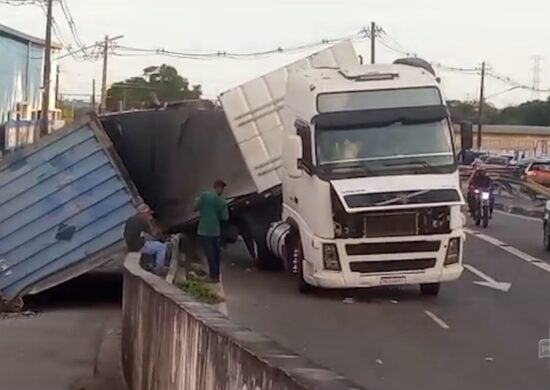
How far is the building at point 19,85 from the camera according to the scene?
208 ft

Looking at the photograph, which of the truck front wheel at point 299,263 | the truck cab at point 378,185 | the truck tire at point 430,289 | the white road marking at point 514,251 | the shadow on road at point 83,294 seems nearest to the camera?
the truck cab at point 378,185

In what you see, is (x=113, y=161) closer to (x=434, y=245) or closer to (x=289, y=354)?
(x=434, y=245)

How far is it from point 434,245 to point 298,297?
2.52 metres

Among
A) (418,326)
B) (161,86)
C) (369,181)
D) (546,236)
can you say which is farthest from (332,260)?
(161,86)

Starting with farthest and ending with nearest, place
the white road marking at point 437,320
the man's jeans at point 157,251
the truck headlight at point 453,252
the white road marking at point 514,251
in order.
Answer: the white road marking at point 514,251 < the truck headlight at point 453,252 < the man's jeans at point 157,251 < the white road marking at point 437,320

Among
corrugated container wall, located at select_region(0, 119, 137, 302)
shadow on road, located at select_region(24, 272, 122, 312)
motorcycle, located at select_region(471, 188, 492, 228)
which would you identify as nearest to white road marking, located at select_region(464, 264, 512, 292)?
corrugated container wall, located at select_region(0, 119, 137, 302)

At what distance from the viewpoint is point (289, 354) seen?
6.32 meters

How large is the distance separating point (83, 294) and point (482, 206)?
13.7m

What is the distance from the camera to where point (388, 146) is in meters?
20.6

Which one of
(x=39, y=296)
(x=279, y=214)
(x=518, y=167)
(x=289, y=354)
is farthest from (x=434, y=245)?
(x=518, y=167)

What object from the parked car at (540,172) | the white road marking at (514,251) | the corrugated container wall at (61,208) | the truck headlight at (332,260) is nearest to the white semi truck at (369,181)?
the truck headlight at (332,260)

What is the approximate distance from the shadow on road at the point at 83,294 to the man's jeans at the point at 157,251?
5.57 meters

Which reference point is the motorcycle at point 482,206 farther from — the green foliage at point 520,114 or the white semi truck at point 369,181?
the green foliage at point 520,114

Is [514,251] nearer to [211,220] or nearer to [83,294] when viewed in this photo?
[211,220]
